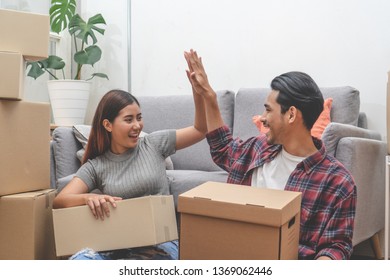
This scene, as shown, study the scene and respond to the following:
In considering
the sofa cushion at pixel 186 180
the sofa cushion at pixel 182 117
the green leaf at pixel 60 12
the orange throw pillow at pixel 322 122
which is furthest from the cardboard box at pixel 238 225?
the green leaf at pixel 60 12

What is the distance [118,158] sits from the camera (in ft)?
5.03

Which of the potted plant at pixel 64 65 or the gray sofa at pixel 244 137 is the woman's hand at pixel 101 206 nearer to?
the gray sofa at pixel 244 137

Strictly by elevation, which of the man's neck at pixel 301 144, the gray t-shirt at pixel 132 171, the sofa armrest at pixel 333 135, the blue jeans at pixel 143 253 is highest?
the man's neck at pixel 301 144

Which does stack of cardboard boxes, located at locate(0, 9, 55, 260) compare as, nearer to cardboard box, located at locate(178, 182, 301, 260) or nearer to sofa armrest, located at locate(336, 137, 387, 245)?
cardboard box, located at locate(178, 182, 301, 260)

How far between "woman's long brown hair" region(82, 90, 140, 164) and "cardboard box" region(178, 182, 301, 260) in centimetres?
60

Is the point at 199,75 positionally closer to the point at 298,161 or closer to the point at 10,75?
the point at 298,161

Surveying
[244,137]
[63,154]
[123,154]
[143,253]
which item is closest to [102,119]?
[123,154]

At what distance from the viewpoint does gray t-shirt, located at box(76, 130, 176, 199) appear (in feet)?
4.86

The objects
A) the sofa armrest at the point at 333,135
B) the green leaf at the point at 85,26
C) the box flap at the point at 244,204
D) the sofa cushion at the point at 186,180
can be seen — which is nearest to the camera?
the box flap at the point at 244,204

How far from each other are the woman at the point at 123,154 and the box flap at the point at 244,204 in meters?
0.47

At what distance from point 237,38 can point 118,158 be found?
5.27ft

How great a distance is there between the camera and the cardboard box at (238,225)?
937 millimetres

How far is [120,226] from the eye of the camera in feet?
4.09

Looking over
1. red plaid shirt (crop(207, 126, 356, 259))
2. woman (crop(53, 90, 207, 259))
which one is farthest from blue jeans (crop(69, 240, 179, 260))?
red plaid shirt (crop(207, 126, 356, 259))
